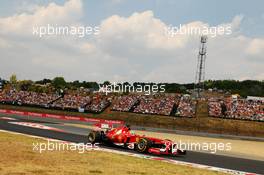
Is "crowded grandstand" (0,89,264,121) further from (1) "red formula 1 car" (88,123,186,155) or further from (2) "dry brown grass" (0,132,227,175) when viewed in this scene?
(2) "dry brown grass" (0,132,227,175)

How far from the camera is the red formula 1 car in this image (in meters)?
16.7

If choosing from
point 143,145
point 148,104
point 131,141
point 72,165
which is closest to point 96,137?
point 131,141

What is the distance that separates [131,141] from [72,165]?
6833 millimetres

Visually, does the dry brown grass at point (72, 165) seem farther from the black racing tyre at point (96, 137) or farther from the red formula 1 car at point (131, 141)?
the black racing tyre at point (96, 137)

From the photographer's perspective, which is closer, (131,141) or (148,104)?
(131,141)

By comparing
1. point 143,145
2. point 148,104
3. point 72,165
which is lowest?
point 143,145

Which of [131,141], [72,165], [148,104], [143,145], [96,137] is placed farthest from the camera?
[148,104]

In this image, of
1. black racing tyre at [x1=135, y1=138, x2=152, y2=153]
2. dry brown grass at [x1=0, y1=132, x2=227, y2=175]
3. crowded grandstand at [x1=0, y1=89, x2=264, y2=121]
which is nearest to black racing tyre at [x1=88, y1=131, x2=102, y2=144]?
black racing tyre at [x1=135, y1=138, x2=152, y2=153]

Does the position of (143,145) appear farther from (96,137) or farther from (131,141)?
(96,137)

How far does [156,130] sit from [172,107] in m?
13.3

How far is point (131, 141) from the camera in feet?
58.3

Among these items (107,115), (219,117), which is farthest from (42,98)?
(219,117)

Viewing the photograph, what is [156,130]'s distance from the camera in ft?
125

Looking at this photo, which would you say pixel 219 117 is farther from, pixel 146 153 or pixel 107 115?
pixel 146 153
